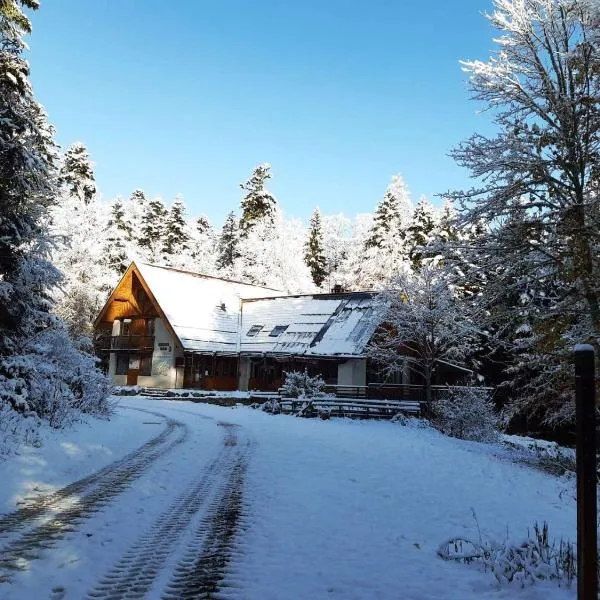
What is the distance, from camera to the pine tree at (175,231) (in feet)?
201

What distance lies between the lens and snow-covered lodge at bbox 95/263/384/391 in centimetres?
3466

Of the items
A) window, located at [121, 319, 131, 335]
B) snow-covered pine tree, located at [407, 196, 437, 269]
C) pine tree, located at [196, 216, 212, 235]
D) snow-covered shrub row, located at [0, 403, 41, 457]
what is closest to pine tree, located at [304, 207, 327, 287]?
snow-covered pine tree, located at [407, 196, 437, 269]

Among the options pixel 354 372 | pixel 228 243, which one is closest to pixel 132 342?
pixel 354 372

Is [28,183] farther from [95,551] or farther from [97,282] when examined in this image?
[97,282]

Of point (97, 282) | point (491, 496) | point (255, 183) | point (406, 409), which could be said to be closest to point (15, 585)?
point (491, 496)

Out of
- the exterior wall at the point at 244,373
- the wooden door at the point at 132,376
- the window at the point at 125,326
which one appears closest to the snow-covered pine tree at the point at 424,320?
the exterior wall at the point at 244,373

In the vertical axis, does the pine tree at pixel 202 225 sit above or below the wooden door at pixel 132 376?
above

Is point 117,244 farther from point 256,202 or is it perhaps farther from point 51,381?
point 51,381

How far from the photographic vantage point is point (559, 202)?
39.2 feet

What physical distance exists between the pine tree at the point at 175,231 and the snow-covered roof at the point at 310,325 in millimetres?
21446

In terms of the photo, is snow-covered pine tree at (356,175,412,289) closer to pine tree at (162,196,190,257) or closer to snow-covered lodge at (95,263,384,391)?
snow-covered lodge at (95,263,384,391)

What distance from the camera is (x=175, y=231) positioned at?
61594 mm

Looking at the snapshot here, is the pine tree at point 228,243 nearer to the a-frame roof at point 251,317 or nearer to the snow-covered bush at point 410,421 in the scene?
the a-frame roof at point 251,317

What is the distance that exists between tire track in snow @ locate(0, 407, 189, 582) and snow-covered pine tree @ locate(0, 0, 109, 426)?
3675 mm
